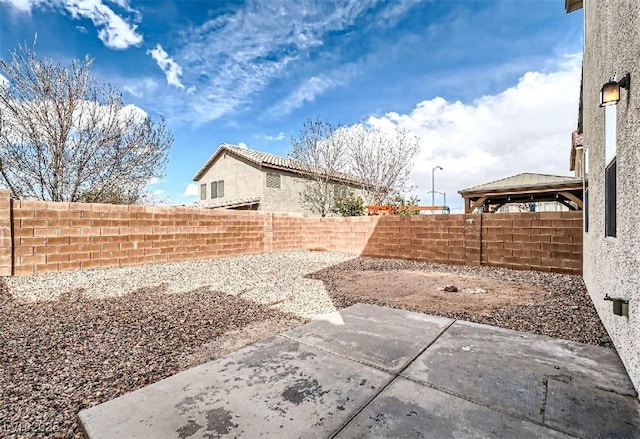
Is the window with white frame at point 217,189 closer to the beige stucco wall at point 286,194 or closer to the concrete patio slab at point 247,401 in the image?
the beige stucco wall at point 286,194

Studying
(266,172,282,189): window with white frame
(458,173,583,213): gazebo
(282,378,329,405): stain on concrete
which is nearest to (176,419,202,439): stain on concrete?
(282,378,329,405): stain on concrete

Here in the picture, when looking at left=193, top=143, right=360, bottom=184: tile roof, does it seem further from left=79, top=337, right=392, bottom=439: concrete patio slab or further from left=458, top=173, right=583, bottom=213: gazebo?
left=79, top=337, right=392, bottom=439: concrete patio slab

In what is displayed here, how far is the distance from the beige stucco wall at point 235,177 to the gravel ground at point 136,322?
34.5 ft

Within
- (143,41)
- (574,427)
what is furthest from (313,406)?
(143,41)

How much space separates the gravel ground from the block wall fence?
1.46ft

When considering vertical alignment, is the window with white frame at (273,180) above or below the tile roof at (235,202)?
above

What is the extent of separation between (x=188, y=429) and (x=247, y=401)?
1.01 ft

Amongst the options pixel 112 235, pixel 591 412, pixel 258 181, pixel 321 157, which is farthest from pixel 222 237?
pixel 321 157

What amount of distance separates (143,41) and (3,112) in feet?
12.7

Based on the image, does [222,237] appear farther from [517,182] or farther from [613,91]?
[517,182]

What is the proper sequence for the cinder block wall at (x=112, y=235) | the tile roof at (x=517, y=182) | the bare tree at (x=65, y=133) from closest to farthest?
the cinder block wall at (x=112, y=235)
the bare tree at (x=65, y=133)
the tile roof at (x=517, y=182)

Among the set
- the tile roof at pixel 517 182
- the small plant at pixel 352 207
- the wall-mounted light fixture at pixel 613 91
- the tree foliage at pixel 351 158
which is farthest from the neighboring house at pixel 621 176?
the tree foliage at pixel 351 158

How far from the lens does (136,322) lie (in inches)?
127

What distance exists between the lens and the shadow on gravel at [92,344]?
1740 millimetres
